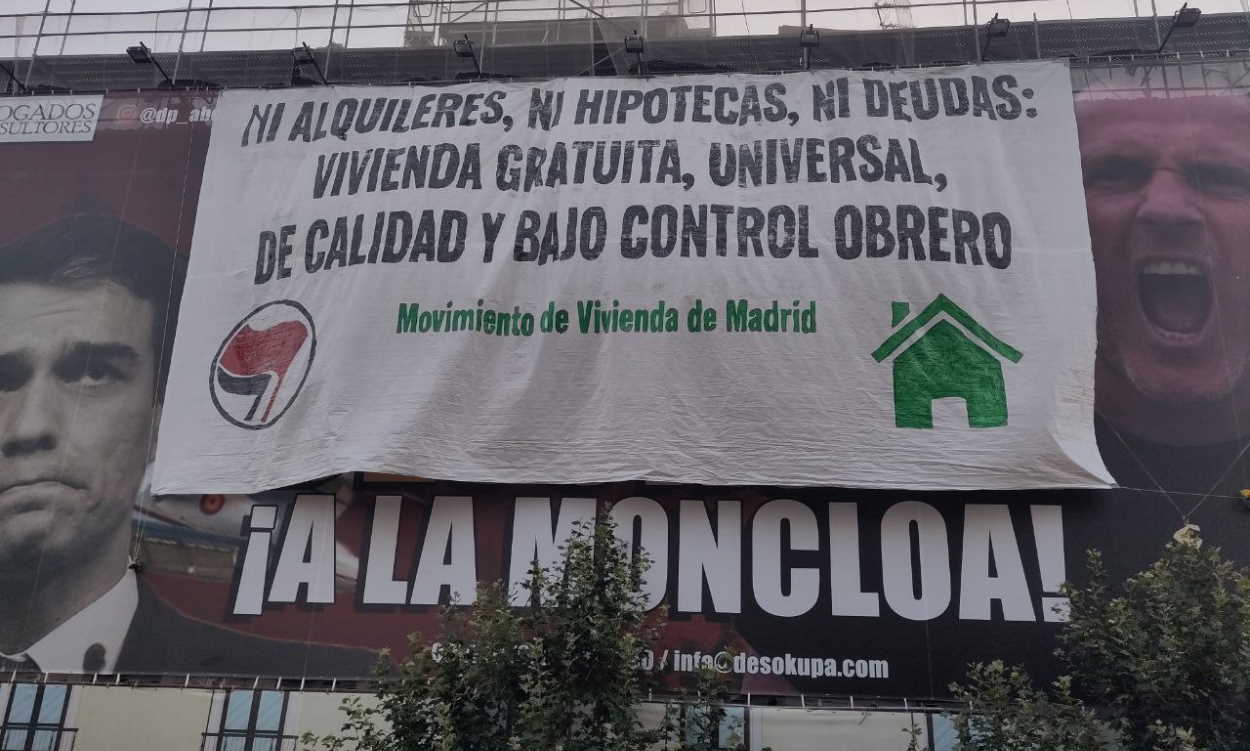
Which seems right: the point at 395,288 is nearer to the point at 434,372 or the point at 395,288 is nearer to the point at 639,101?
the point at 434,372

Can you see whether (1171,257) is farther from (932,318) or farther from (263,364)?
(263,364)

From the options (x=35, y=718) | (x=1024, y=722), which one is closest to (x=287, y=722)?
(x=35, y=718)

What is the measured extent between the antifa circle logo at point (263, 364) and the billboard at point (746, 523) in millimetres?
230

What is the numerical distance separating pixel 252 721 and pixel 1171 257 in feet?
36.1

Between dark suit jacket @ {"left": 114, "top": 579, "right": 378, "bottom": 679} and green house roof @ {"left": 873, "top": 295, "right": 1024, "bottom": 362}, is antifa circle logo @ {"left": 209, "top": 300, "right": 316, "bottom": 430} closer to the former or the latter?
dark suit jacket @ {"left": 114, "top": 579, "right": 378, "bottom": 679}

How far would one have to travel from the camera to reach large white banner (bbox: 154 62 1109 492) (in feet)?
39.8

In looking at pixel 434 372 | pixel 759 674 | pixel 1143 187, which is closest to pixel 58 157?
pixel 434 372

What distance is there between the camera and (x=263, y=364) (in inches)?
513

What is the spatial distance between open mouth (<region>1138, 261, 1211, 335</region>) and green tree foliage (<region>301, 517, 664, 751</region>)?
668cm

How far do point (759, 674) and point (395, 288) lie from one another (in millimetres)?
5748

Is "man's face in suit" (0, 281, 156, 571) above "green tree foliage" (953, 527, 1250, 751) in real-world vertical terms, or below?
above

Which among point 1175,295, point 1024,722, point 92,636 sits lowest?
point 1024,722

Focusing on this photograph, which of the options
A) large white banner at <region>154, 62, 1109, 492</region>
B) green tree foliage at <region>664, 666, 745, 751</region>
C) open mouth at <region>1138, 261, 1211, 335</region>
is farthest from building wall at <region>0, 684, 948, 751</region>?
open mouth at <region>1138, 261, 1211, 335</region>

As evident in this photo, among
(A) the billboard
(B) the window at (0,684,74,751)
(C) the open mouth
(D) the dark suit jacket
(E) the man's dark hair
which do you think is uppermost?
(E) the man's dark hair
